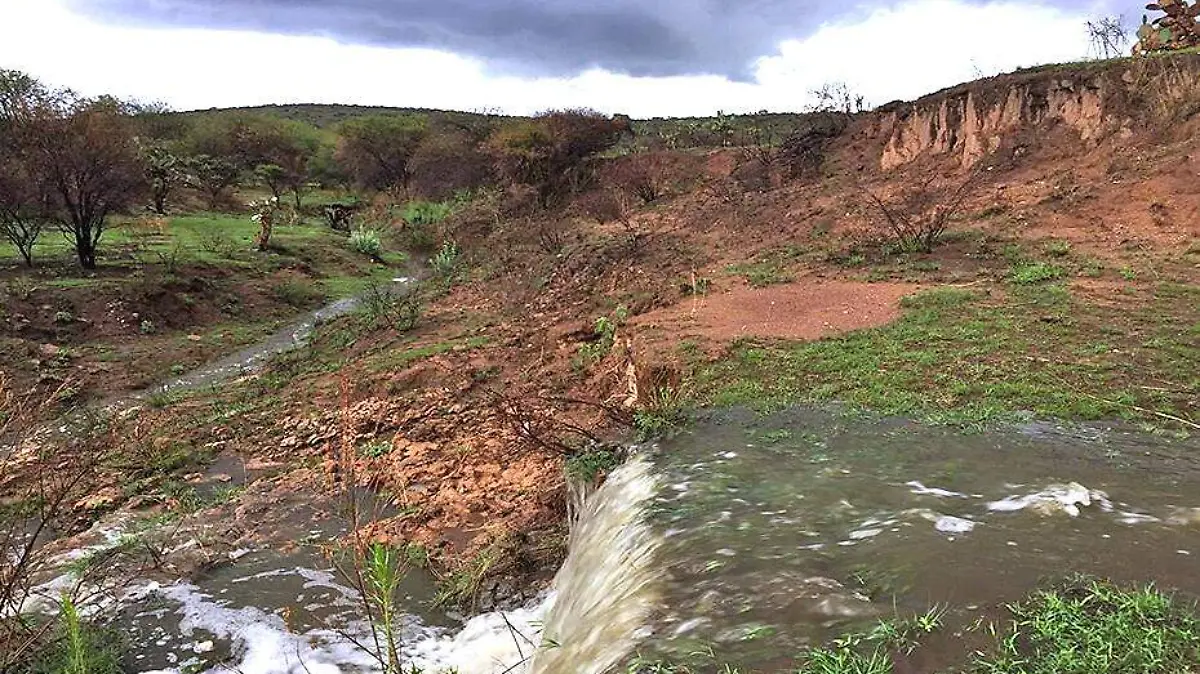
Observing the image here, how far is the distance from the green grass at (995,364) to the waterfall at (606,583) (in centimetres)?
202

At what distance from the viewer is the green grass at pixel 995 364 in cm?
614

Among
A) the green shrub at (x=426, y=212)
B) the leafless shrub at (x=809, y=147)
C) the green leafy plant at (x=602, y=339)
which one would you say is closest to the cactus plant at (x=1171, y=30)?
the leafless shrub at (x=809, y=147)

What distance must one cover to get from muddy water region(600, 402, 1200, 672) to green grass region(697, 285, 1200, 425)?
0.64 m

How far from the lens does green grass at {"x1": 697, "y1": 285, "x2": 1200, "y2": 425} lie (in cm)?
614

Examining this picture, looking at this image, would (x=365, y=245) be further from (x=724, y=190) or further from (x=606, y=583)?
(x=606, y=583)

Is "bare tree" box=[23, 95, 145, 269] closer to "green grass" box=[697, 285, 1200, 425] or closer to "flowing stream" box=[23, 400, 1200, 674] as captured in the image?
"flowing stream" box=[23, 400, 1200, 674]

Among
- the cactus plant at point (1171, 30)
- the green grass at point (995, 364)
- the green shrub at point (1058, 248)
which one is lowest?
the green grass at point (995, 364)

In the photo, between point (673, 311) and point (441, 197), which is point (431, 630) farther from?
point (441, 197)

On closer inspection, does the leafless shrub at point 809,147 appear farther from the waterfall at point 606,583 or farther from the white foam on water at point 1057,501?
the white foam on water at point 1057,501

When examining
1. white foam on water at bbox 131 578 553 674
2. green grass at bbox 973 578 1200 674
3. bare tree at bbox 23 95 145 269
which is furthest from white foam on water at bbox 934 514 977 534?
bare tree at bbox 23 95 145 269

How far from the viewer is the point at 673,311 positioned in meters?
11.4

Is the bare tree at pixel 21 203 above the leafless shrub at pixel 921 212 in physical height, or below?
above

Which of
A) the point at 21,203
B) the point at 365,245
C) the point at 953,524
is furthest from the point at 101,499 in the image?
the point at 365,245

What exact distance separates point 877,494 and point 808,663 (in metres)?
1.87
